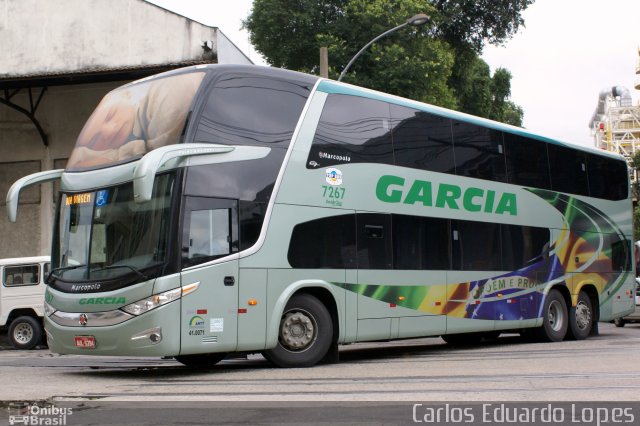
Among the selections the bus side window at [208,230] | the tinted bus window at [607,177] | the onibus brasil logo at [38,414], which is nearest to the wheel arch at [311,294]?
the bus side window at [208,230]

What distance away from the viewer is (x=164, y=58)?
25391 mm

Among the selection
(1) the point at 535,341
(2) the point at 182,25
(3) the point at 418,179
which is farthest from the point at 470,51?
(3) the point at 418,179

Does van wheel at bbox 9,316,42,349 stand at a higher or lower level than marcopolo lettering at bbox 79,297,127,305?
lower

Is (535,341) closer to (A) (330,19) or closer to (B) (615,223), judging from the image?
(B) (615,223)

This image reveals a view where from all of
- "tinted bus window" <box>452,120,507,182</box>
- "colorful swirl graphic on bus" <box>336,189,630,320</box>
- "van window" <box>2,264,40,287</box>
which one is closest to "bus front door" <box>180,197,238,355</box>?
"colorful swirl graphic on bus" <box>336,189,630,320</box>

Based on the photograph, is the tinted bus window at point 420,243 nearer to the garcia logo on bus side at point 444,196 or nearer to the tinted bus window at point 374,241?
the tinted bus window at point 374,241

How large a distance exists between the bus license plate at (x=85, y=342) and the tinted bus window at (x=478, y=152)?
7.06 m

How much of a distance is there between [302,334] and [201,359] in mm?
1838

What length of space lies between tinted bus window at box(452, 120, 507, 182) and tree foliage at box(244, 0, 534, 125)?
1739cm

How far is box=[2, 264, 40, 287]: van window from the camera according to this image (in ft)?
72.0

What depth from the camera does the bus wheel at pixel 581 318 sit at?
17.9 metres

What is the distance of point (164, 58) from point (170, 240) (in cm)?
1608

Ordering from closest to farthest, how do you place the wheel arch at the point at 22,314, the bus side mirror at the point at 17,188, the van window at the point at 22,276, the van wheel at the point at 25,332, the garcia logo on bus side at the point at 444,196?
the bus side mirror at the point at 17,188
the garcia logo on bus side at the point at 444,196
the van wheel at the point at 25,332
the wheel arch at the point at 22,314
the van window at the point at 22,276

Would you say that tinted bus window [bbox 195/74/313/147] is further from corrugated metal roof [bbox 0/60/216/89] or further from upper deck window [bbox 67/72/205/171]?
corrugated metal roof [bbox 0/60/216/89]
